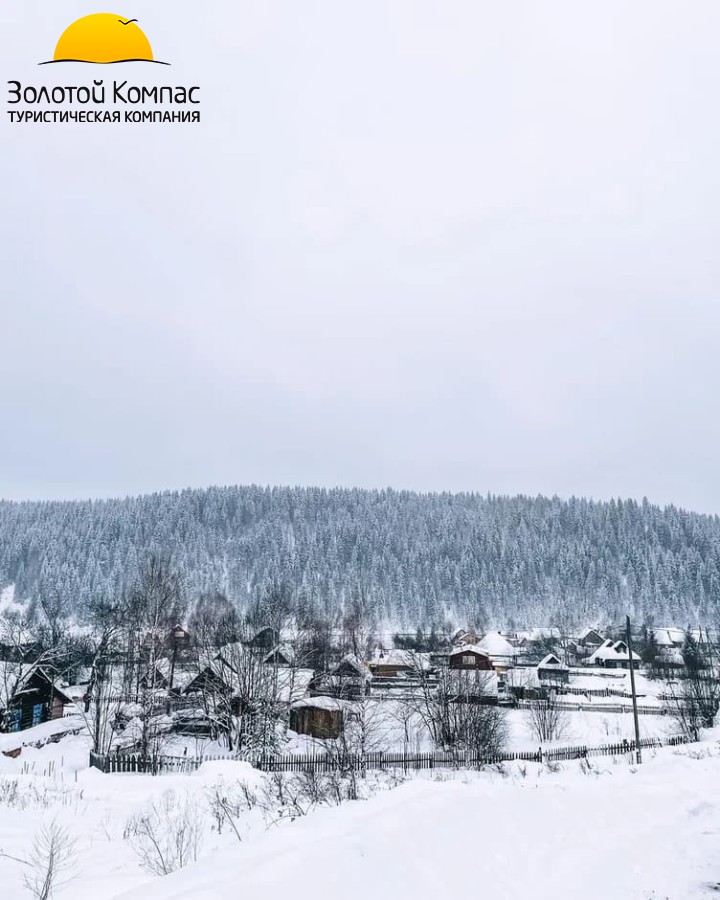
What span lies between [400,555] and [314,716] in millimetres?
124865

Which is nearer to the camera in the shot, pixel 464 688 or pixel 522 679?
pixel 464 688

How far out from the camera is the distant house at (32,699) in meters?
40.8

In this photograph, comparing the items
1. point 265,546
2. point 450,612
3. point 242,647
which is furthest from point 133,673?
point 265,546

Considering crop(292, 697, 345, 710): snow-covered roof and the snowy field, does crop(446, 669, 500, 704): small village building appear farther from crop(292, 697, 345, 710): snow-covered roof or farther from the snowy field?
the snowy field

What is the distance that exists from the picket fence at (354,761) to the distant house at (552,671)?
3548 cm

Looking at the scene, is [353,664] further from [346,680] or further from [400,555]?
[400,555]

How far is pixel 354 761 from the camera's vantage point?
28047 mm

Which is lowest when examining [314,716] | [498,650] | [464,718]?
[498,650]

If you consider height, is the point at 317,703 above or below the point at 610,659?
above

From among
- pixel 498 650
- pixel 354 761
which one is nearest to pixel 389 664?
pixel 498 650

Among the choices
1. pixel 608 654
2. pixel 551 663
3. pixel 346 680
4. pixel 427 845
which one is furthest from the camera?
pixel 608 654

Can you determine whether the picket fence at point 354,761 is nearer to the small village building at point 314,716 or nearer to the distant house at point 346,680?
the distant house at point 346,680

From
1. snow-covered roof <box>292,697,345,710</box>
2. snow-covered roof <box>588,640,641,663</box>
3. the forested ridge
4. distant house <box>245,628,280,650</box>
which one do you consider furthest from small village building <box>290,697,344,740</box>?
the forested ridge

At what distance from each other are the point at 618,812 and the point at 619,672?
7863 centimetres
